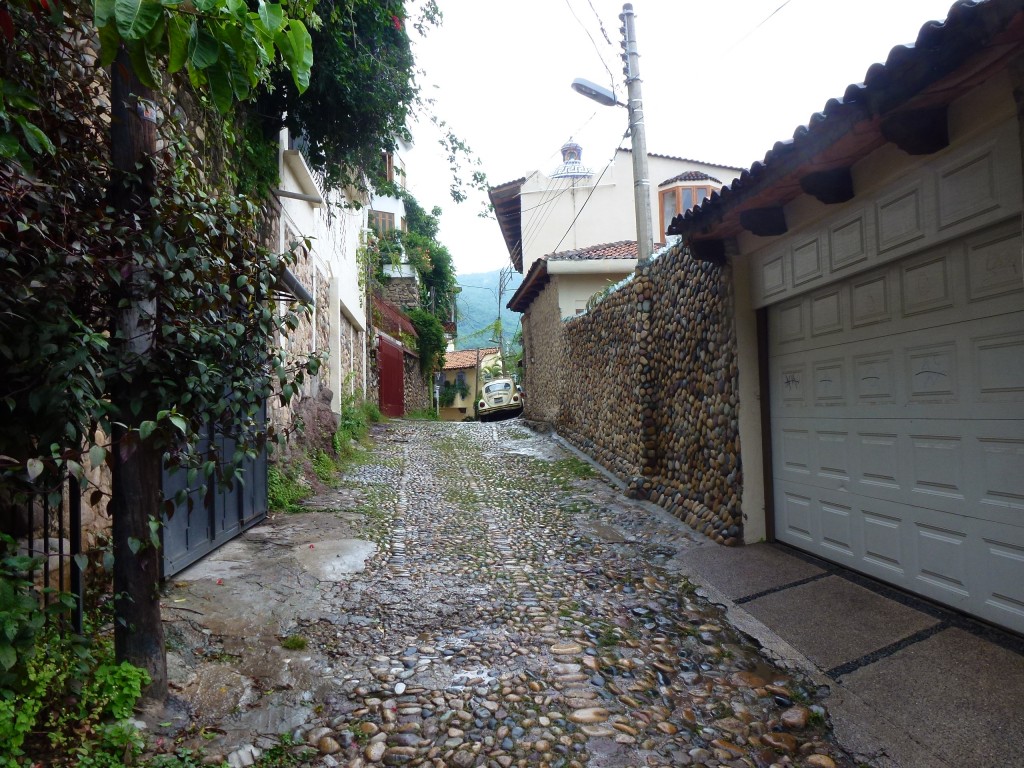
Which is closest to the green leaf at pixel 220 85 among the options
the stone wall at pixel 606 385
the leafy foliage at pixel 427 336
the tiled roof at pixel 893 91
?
the tiled roof at pixel 893 91

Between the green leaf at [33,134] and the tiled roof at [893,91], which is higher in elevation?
the tiled roof at [893,91]

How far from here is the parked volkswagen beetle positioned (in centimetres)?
2892

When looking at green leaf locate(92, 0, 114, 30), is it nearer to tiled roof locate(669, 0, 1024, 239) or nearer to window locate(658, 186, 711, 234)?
tiled roof locate(669, 0, 1024, 239)

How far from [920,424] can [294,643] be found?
4003mm

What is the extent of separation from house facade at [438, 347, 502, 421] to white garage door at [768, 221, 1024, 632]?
33.2m

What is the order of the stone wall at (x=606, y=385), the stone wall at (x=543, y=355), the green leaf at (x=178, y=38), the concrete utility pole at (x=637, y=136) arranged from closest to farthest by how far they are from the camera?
the green leaf at (x=178, y=38) → the stone wall at (x=606, y=385) → the concrete utility pole at (x=637, y=136) → the stone wall at (x=543, y=355)

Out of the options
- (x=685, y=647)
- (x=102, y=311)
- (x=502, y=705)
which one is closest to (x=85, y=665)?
(x=102, y=311)

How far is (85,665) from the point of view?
2357 mm

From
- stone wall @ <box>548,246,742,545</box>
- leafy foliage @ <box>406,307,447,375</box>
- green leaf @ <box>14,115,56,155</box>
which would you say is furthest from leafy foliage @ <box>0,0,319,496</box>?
leafy foliage @ <box>406,307,447,375</box>

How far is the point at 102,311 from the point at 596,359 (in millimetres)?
8424

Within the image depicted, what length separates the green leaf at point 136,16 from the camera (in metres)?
1.43

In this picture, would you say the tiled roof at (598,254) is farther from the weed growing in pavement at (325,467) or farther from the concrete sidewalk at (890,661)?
the concrete sidewalk at (890,661)

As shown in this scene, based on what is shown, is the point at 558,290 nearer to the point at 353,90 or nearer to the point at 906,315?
the point at 353,90

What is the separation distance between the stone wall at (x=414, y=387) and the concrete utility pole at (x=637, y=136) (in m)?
14.1
